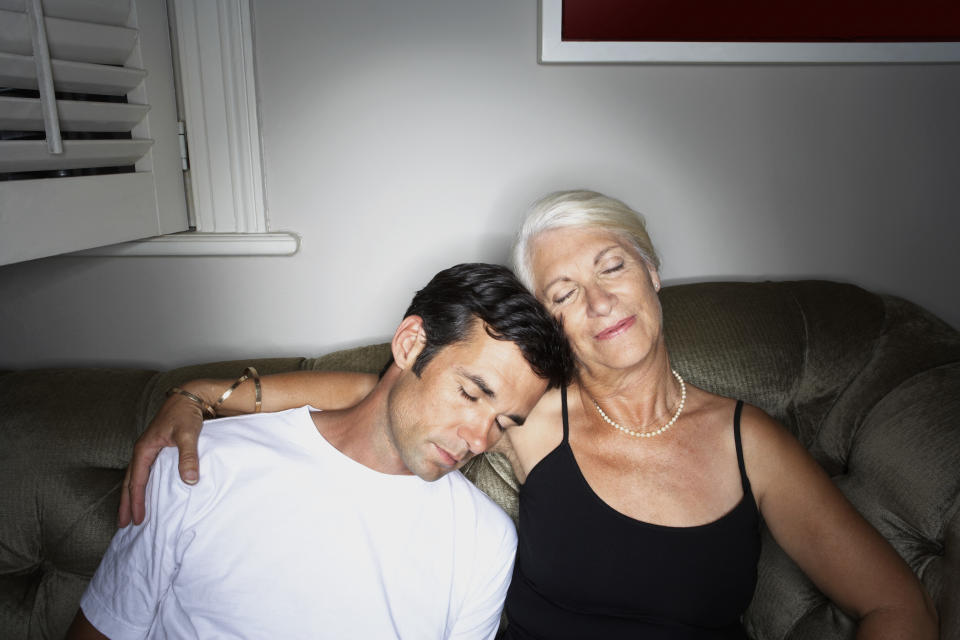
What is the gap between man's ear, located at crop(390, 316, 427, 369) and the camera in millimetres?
1162

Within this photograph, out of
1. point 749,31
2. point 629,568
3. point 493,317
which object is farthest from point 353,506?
point 749,31

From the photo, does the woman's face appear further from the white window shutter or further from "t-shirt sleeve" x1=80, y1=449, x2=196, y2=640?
the white window shutter

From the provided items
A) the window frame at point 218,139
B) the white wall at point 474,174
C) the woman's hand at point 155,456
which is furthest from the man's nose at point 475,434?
the window frame at point 218,139

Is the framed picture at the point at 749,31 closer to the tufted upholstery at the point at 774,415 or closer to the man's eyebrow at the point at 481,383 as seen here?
the tufted upholstery at the point at 774,415

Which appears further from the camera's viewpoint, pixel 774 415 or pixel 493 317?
pixel 774 415

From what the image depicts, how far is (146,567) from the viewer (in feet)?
3.57

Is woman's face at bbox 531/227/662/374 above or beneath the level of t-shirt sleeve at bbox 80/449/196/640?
above

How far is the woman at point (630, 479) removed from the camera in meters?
1.21

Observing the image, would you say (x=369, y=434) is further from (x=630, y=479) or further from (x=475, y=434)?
(x=630, y=479)

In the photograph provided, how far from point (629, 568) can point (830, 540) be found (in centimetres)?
34

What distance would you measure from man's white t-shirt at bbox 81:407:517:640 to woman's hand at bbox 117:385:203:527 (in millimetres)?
17

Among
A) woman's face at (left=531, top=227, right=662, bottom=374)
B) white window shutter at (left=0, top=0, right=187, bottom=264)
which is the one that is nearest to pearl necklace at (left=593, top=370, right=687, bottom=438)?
woman's face at (left=531, top=227, right=662, bottom=374)

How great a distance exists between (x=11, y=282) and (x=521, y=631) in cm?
148

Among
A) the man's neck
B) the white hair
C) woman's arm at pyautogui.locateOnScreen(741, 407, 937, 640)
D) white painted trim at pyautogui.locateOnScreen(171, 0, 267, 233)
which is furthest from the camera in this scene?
white painted trim at pyautogui.locateOnScreen(171, 0, 267, 233)
